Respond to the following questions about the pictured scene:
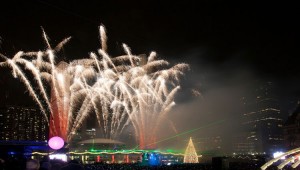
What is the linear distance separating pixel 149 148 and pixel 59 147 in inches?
1525

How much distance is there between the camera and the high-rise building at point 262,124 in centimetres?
14950

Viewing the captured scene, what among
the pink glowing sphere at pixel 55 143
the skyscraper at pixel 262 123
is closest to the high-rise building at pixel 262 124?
the skyscraper at pixel 262 123

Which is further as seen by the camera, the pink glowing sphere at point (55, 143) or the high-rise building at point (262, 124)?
the high-rise building at point (262, 124)

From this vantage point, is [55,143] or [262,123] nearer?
[55,143]

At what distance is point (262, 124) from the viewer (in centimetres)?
15675

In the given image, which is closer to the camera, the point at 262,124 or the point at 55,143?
the point at 55,143

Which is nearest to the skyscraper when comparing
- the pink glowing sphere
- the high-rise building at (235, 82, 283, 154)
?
the high-rise building at (235, 82, 283, 154)

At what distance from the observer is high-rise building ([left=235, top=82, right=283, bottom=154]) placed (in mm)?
149500

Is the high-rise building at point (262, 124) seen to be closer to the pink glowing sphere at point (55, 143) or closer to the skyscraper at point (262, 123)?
the skyscraper at point (262, 123)

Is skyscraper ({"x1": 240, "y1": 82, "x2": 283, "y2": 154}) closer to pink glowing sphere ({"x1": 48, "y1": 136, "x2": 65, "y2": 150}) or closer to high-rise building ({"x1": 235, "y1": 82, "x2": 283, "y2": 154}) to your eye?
high-rise building ({"x1": 235, "y1": 82, "x2": 283, "y2": 154})

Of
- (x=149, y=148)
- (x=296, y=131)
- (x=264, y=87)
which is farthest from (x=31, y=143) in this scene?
(x=264, y=87)

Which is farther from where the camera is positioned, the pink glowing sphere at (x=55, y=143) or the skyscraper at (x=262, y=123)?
the skyscraper at (x=262, y=123)

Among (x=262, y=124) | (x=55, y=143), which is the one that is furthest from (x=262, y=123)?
(x=55, y=143)

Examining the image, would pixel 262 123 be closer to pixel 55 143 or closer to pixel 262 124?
pixel 262 124
